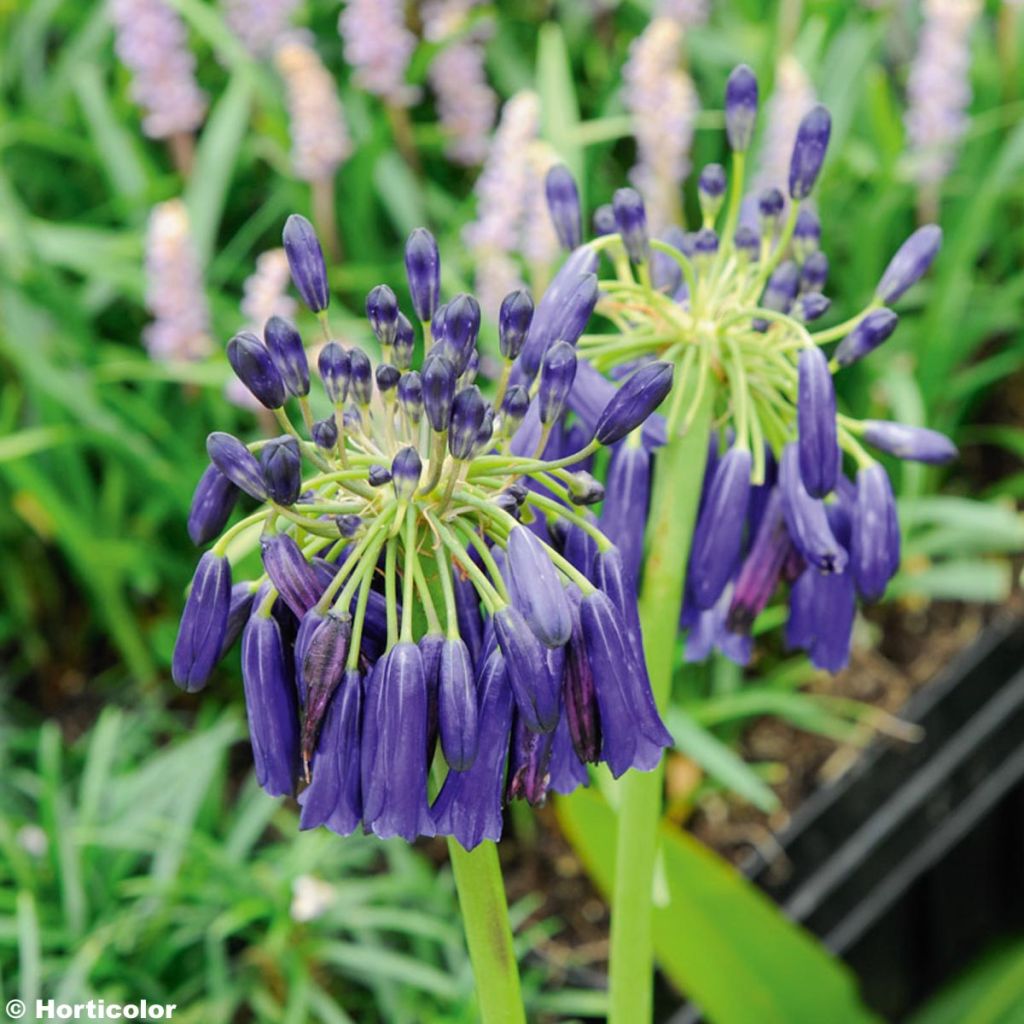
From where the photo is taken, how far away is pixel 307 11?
3.38 m

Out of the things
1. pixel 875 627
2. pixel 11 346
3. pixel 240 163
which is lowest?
pixel 875 627

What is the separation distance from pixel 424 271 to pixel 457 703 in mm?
310

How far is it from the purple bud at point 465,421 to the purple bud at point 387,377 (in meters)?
0.12

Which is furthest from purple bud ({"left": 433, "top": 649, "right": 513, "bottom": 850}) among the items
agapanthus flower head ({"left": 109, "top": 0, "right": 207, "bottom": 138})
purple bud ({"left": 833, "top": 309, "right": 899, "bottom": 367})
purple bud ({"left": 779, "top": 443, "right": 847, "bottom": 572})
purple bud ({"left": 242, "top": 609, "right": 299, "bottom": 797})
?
agapanthus flower head ({"left": 109, "top": 0, "right": 207, "bottom": 138})

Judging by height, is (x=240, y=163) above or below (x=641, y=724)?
below

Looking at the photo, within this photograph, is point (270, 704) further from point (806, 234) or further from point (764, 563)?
point (806, 234)

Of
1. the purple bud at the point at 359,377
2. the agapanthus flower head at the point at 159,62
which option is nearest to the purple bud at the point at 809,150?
the purple bud at the point at 359,377

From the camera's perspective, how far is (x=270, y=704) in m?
0.92

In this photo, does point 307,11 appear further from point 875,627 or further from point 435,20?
point 875,627

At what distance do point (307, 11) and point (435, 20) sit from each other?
0.50m

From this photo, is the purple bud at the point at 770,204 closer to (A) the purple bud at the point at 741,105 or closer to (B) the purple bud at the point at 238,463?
(A) the purple bud at the point at 741,105

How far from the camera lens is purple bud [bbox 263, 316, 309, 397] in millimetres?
923

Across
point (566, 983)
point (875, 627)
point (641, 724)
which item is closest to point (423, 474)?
point (641, 724)

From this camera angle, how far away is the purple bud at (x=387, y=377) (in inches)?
37.0
